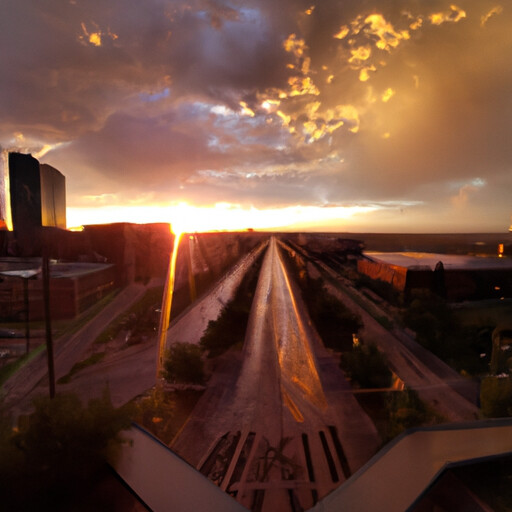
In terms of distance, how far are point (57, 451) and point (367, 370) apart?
21.0 ft

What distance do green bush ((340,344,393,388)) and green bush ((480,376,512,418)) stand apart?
2320mm

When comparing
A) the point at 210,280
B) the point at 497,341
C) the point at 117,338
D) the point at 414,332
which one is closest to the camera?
the point at 497,341

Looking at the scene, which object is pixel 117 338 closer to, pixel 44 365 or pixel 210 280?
pixel 44 365

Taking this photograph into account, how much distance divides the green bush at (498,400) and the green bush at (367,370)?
2320 mm

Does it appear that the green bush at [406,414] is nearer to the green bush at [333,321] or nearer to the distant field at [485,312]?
the green bush at [333,321]

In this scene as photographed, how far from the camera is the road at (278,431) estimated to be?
4387 mm

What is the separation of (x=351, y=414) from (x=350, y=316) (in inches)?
292

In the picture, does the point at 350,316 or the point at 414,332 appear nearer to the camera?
the point at 414,332

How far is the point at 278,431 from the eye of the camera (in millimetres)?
5562

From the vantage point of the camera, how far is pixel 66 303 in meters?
7.35

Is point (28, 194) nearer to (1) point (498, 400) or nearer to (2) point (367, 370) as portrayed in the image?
(2) point (367, 370)

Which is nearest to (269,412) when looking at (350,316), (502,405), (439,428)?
(439,428)

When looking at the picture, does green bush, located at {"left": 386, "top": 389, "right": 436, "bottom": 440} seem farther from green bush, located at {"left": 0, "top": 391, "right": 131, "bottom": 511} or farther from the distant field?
the distant field

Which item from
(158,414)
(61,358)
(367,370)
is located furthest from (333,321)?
(61,358)
